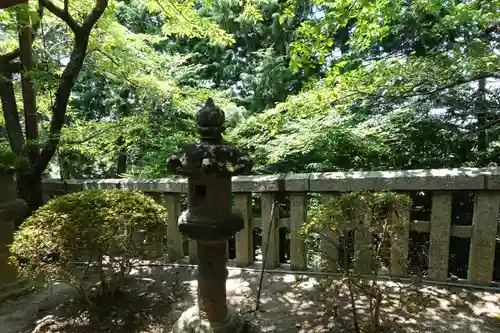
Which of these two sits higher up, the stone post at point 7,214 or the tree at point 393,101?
the tree at point 393,101

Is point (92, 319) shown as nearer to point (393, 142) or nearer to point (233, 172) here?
point (233, 172)

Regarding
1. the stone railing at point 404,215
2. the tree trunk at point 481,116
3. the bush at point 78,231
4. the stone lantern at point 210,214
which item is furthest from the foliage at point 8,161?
the tree trunk at point 481,116

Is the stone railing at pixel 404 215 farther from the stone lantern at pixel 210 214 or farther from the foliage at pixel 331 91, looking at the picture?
the foliage at pixel 331 91

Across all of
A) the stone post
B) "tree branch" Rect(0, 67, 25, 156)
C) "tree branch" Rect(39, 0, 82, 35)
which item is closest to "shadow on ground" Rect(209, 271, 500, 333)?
the stone post

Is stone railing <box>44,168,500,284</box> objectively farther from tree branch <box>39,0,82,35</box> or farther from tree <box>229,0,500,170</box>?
tree branch <box>39,0,82,35</box>

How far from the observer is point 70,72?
377 cm

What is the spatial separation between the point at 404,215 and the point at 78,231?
2676 millimetres

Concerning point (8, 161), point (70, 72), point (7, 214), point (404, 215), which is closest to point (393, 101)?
point (404, 215)

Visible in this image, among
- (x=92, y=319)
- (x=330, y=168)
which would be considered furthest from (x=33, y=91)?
(x=330, y=168)

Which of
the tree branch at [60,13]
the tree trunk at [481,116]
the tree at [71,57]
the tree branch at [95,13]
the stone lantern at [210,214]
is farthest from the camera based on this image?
the tree trunk at [481,116]

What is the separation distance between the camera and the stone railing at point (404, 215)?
2.75 metres

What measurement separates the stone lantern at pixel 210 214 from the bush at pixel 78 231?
0.55 m

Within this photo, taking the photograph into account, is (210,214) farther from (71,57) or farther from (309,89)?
(71,57)

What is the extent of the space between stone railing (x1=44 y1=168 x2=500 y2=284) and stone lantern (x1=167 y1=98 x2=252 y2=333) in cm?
90
